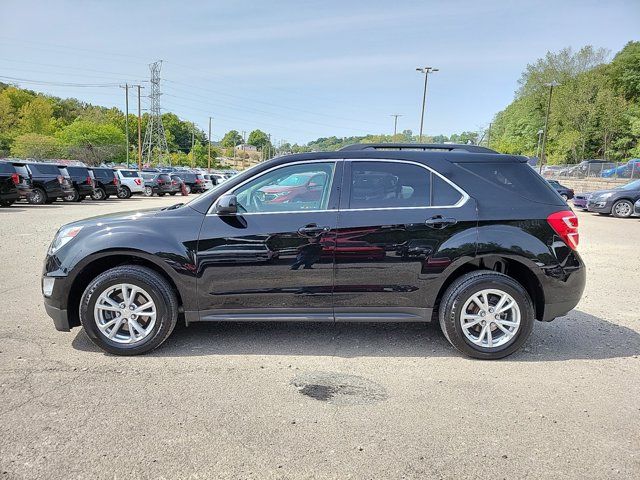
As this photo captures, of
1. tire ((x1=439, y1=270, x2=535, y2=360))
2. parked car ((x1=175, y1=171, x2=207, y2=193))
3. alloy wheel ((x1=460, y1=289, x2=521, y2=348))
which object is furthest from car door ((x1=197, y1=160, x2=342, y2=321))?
parked car ((x1=175, y1=171, x2=207, y2=193))

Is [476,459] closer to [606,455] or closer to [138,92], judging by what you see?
[606,455]

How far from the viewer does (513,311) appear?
4074 mm

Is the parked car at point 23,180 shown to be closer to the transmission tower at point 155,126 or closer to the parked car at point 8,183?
the parked car at point 8,183

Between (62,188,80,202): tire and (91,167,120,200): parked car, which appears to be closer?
(62,188,80,202): tire

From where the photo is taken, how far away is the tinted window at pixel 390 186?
13.6 ft

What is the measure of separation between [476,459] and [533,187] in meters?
2.53

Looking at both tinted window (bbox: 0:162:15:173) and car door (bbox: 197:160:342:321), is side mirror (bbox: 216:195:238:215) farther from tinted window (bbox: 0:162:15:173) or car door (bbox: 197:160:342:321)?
tinted window (bbox: 0:162:15:173)

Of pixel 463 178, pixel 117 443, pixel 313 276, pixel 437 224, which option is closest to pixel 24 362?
pixel 117 443

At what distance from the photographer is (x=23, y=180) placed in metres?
17.7

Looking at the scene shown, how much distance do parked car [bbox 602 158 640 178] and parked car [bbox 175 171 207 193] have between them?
31.7 m

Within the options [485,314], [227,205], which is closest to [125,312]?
[227,205]

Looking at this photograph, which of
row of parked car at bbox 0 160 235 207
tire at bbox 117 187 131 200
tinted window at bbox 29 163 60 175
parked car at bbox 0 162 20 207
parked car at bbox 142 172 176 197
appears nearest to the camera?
parked car at bbox 0 162 20 207

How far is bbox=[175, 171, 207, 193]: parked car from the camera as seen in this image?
116 feet

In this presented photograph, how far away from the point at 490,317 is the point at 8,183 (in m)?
17.9
